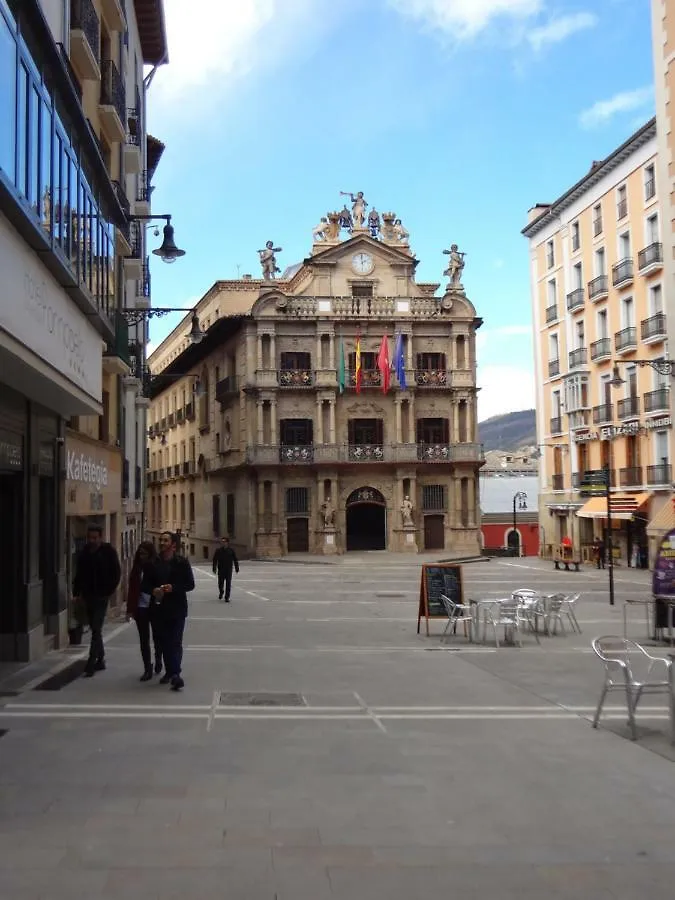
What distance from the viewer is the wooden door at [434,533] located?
5034 centimetres

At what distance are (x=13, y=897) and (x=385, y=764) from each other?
3506 mm

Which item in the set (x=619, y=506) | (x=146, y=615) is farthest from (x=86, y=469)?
(x=619, y=506)

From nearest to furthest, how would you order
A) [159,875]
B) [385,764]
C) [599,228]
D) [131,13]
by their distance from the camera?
1. [159,875]
2. [385,764]
3. [131,13]
4. [599,228]

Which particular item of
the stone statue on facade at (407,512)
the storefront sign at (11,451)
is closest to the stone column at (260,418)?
the stone statue on facade at (407,512)

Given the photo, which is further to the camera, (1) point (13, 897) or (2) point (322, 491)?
(2) point (322, 491)

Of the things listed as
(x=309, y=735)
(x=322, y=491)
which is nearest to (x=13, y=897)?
(x=309, y=735)

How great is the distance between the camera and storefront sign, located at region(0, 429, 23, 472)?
11606 millimetres

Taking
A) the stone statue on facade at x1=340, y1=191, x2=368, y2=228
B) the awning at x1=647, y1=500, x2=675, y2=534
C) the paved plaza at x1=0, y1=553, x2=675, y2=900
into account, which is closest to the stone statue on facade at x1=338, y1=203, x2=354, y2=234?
the stone statue on facade at x1=340, y1=191, x2=368, y2=228

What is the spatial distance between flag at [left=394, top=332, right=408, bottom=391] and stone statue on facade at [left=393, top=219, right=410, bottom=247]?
234 inches

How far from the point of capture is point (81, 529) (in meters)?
18.6

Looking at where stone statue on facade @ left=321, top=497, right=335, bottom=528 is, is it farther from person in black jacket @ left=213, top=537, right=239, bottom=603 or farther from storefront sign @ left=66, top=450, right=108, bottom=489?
storefront sign @ left=66, top=450, right=108, bottom=489

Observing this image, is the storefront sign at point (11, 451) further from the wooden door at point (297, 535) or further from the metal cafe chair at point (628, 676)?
the wooden door at point (297, 535)

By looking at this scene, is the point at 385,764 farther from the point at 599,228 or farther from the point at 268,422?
the point at 268,422

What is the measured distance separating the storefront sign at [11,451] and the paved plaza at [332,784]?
8.84 feet
